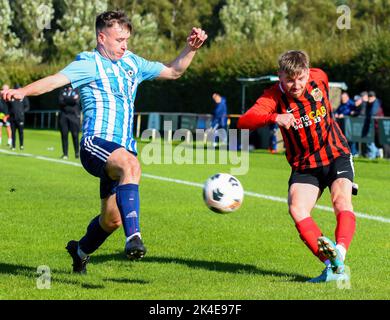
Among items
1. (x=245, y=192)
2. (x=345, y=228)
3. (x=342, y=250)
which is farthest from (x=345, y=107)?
(x=342, y=250)

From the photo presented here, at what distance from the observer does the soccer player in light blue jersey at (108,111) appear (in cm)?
741

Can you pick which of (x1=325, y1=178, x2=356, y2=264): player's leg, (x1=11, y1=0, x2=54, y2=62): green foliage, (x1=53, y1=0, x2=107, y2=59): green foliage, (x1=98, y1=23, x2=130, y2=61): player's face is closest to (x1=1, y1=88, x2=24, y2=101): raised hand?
(x1=98, y1=23, x2=130, y2=61): player's face

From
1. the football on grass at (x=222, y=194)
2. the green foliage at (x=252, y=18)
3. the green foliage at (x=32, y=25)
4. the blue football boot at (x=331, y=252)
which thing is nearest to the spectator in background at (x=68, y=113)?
the football on grass at (x=222, y=194)

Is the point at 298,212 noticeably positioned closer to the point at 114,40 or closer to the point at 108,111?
the point at 108,111

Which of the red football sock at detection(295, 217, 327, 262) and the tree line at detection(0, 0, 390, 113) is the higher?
the tree line at detection(0, 0, 390, 113)

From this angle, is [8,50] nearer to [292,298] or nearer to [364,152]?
[364,152]

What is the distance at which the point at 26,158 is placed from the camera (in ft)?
83.4

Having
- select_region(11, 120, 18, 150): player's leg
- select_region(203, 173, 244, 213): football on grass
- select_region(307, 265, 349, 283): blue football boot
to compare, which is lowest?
select_region(11, 120, 18, 150): player's leg

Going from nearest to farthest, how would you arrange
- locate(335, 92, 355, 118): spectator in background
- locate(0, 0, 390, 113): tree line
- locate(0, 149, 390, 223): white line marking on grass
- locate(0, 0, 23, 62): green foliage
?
locate(0, 149, 390, 223): white line marking on grass
locate(335, 92, 355, 118): spectator in background
locate(0, 0, 390, 113): tree line
locate(0, 0, 23, 62): green foliage

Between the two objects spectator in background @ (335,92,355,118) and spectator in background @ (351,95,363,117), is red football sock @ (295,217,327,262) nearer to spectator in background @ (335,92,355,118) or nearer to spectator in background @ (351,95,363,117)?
spectator in background @ (351,95,363,117)

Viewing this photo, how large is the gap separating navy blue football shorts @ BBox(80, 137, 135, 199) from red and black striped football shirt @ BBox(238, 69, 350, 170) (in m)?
1.29

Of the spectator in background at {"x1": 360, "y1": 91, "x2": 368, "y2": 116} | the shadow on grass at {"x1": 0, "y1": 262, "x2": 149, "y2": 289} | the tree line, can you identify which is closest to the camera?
the shadow on grass at {"x1": 0, "y1": 262, "x2": 149, "y2": 289}

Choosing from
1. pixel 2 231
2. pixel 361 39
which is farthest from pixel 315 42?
pixel 2 231

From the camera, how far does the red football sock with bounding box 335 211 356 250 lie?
7.97m
